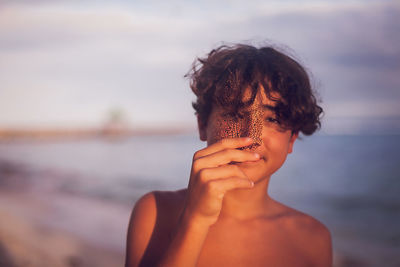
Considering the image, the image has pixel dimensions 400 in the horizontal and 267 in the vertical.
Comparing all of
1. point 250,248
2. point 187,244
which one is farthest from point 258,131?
point 250,248

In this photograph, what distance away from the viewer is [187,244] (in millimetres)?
1152

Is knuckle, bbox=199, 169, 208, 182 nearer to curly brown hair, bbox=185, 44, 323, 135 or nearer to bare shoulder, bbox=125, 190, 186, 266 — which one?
curly brown hair, bbox=185, 44, 323, 135

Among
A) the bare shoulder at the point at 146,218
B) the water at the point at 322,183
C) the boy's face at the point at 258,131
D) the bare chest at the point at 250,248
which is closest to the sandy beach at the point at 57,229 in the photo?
the water at the point at 322,183

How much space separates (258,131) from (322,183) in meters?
7.88

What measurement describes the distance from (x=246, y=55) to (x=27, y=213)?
4.77 meters

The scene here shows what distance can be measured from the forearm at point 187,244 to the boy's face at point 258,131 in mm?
351

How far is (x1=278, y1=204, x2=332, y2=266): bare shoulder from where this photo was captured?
1.92 meters

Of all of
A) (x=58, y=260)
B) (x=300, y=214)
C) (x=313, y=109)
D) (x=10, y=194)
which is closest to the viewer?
(x=313, y=109)

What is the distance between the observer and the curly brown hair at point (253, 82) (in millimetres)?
1499

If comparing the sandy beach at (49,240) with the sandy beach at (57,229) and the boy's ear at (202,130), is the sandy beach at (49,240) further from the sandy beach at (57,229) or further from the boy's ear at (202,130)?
the boy's ear at (202,130)

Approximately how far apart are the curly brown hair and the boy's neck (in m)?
0.43

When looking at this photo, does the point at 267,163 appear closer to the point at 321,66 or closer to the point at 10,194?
the point at 321,66

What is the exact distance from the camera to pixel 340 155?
1148 cm

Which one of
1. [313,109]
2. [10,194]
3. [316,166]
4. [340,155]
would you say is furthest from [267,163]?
[340,155]
